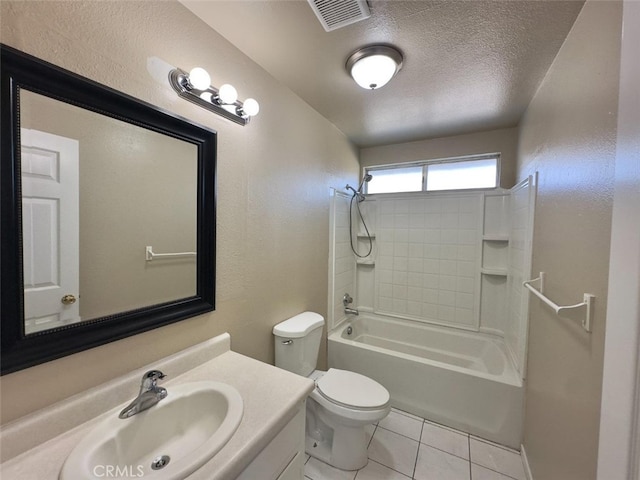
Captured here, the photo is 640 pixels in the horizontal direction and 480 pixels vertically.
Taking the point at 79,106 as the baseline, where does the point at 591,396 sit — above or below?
below

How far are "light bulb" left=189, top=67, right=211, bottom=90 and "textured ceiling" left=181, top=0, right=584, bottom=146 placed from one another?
1.06ft

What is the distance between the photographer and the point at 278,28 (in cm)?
120

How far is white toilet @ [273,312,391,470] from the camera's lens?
4.88ft

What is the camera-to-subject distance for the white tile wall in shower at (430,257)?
248 cm

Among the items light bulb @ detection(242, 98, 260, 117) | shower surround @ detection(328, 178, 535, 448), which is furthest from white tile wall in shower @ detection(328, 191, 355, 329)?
light bulb @ detection(242, 98, 260, 117)

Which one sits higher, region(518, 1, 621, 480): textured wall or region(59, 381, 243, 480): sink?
region(518, 1, 621, 480): textured wall

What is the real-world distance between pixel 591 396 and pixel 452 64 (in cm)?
165

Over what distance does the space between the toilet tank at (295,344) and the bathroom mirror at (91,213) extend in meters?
0.62

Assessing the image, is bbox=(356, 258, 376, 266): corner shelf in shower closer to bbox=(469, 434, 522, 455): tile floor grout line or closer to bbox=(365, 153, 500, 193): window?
bbox=(365, 153, 500, 193): window

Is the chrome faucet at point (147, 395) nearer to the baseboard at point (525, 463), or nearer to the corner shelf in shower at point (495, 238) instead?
the baseboard at point (525, 463)

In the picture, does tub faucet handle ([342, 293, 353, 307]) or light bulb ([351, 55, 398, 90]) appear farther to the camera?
tub faucet handle ([342, 293, 353, 307])

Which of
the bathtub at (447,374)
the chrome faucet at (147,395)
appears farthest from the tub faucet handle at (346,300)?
the chrome faucet at (147,395)

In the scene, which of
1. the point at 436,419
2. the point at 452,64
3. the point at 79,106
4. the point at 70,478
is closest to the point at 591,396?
the point at 436,419

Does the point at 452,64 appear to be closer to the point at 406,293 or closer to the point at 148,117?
the point at 148,117
